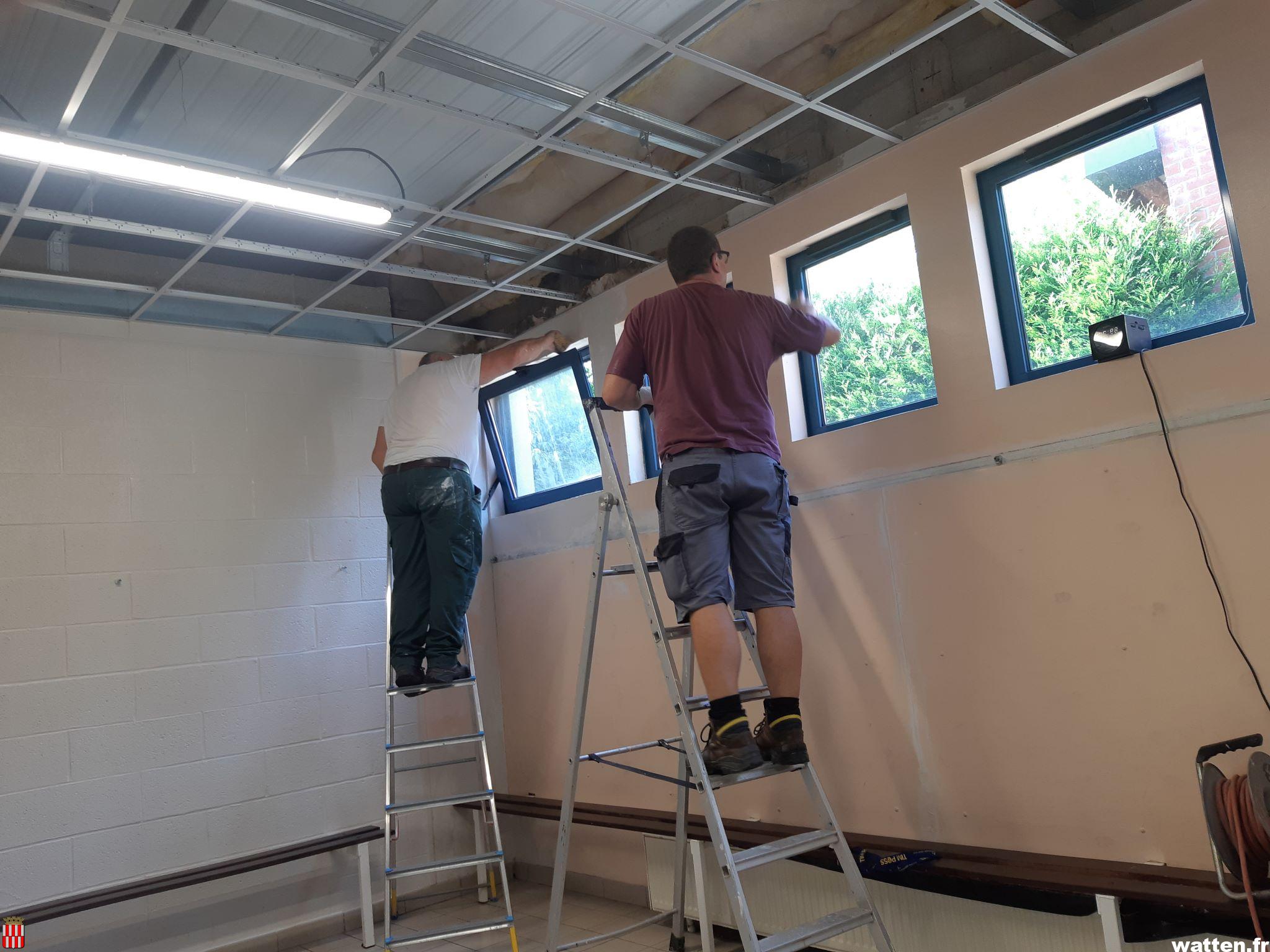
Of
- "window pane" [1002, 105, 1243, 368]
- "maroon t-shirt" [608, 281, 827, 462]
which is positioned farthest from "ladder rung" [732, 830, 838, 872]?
"window pane" [1002, 105, 1243, 368]

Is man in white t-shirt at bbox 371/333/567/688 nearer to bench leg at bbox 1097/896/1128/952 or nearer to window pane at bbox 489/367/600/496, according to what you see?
window pane at bbox 489/367/600/496

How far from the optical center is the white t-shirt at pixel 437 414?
4.18m

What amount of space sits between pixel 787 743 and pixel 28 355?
12.0 feet

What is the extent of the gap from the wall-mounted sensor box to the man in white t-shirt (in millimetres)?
2294

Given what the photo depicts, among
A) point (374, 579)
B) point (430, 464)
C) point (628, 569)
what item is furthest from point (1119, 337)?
point (374, 579)

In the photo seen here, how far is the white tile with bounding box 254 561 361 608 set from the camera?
448cm

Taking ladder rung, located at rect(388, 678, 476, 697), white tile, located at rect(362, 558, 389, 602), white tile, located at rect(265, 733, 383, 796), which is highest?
white tile, located at rect(362, 558, 389, 602)

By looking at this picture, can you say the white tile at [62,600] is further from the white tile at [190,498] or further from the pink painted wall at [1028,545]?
the pink painted wall at [1028,545]

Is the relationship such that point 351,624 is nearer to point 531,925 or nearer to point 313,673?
point 313,673

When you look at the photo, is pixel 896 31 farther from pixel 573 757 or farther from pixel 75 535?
pixel 75 535

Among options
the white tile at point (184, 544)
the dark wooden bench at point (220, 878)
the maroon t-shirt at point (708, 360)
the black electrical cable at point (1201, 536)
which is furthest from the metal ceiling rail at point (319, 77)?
the dark wooden bench at point (220, 878)

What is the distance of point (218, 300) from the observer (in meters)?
4.35

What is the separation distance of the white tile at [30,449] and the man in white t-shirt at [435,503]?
1394 mm

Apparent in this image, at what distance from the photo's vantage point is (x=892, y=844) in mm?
2980
